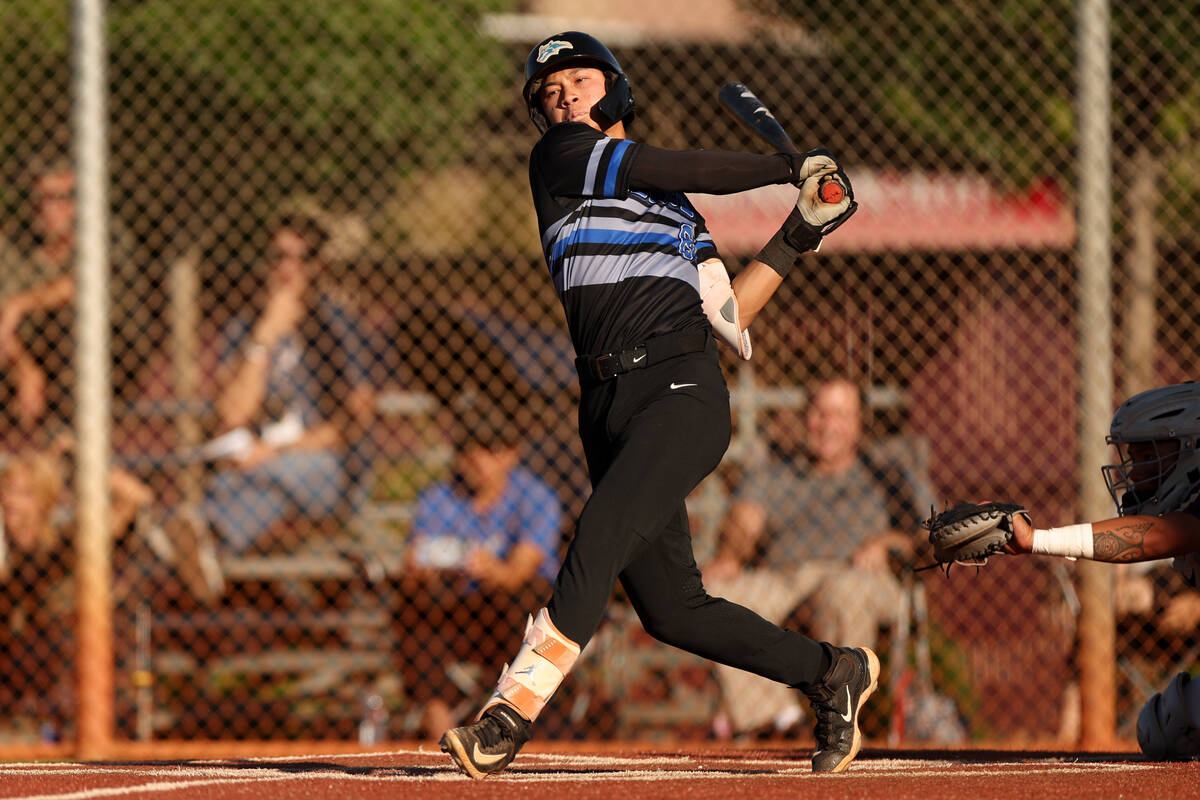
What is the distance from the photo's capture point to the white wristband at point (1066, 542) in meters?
4.20

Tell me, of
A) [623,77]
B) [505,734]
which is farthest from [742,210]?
[505,734]

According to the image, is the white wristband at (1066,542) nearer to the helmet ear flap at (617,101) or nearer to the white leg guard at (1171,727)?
the white leg guard at (1171,727)

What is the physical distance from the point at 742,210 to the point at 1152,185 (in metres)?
3.28

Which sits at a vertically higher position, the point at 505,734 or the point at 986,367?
the point at 986,367

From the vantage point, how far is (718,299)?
4.16m

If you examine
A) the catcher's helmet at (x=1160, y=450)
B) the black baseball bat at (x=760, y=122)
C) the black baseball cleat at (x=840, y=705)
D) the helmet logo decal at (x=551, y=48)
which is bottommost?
the black baseball cleat at (x=840, y=705)

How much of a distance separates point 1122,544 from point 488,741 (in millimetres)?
1733

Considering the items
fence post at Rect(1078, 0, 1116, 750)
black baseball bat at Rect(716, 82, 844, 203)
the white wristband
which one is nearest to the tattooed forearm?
the white wristband

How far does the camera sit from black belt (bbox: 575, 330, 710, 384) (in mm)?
3967

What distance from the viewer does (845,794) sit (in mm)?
3676

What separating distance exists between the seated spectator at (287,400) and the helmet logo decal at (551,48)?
12.1 feet

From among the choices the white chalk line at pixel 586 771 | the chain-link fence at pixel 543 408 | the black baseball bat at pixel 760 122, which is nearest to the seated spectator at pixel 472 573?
the chain-link fence at pixel 543 408

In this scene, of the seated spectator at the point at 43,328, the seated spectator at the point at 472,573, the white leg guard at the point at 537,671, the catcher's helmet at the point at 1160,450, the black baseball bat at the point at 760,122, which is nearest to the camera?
the white leg guard at the point at 537,671

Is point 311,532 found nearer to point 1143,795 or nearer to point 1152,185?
point 1152,185
